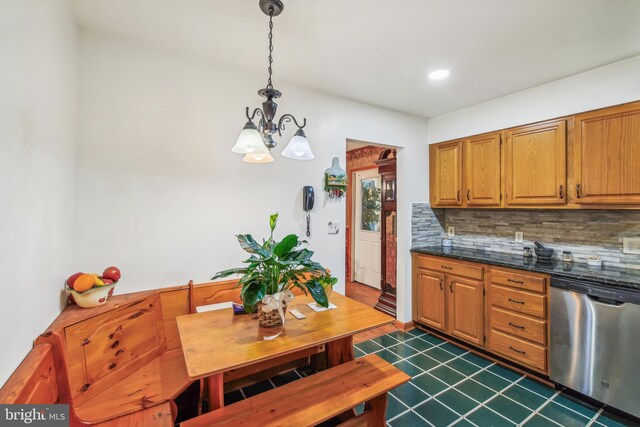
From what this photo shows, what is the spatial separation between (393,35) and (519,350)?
273cm

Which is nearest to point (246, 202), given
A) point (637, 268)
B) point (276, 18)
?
point (276, 18)

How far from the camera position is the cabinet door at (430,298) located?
309 centimetres

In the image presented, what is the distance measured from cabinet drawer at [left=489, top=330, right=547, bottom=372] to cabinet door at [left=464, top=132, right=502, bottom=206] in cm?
129

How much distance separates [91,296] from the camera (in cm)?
159

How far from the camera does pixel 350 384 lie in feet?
5.02

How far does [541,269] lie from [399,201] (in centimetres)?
153

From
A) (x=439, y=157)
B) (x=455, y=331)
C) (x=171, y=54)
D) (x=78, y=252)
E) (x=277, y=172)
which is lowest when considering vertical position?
(x=455, y=331)

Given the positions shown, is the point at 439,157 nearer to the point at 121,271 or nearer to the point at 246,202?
the point at 246,202

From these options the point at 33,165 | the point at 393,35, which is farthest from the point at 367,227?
the point at 33,165

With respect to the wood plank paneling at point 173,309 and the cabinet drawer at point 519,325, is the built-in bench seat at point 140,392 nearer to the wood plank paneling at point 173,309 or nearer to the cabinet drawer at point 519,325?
the wood plank paneling at point 173,309

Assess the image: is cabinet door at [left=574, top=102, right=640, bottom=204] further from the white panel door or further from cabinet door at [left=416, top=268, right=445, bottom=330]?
the white panel door

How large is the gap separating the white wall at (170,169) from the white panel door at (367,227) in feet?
7.90

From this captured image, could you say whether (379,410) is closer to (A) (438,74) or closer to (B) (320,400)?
(B) (320,400)

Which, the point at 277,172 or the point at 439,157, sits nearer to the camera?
the point at 277,172
